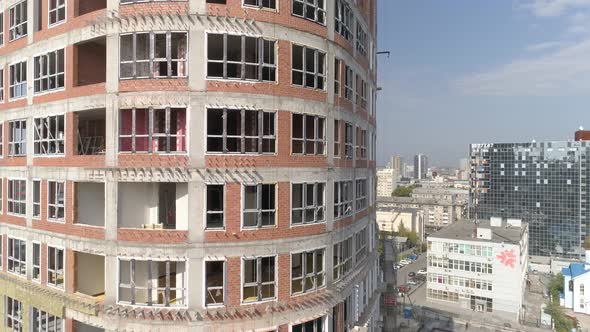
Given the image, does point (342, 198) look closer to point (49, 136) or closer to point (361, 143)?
point (361, 143)

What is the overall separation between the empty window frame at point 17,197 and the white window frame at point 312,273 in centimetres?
1533

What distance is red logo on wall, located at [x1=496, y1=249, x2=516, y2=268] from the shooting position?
211 ft

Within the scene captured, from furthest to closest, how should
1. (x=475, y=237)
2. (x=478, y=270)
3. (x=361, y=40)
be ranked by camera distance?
(x=475, y=237) < (x=478, y=270) < (x=361, y=40)

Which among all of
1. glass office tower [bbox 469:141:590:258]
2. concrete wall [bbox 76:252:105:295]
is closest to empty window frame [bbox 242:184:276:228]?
concrete wall [bbox 76:252:105:295]

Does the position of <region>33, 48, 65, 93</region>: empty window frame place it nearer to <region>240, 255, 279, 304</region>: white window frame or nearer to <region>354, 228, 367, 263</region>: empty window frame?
<region>240, 255, 279, 304</region>: white window frame

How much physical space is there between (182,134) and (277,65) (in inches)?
195

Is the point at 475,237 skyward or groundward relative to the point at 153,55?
groundward

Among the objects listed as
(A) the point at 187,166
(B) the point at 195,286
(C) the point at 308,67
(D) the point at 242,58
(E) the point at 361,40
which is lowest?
(B) the point at 195,286

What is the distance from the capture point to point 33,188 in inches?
835

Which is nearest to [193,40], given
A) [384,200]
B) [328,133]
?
[328,133]

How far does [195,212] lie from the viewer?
16.0m

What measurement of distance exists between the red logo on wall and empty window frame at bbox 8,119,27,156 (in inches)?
2608

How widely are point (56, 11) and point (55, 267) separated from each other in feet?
40.9

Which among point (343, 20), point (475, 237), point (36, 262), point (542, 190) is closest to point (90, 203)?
point (36, 262)
